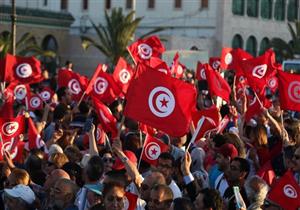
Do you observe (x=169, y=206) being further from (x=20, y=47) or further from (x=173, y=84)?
(x=20, y=47)

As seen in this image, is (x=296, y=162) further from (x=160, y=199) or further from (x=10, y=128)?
(x=10, y=128)

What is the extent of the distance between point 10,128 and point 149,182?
10.8 ft

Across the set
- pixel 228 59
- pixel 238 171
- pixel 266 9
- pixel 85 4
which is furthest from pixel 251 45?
pixel 238 171

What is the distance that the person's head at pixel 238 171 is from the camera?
7.66m

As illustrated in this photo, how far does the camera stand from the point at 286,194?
22.7 ft

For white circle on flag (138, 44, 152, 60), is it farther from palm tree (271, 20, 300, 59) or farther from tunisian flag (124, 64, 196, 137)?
palm tree (271, 20, 300, 59)

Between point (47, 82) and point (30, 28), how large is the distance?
81.0 ft

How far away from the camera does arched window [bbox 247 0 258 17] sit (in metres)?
53.8

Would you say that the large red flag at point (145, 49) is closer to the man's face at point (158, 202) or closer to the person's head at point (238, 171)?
the person's head at point (238, 171)

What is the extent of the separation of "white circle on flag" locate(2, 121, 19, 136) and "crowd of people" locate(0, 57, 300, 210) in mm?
369

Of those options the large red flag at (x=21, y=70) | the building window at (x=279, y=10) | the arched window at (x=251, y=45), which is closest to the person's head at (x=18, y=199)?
the large red flag at (x=21, y=70)

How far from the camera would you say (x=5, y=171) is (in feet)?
26.7

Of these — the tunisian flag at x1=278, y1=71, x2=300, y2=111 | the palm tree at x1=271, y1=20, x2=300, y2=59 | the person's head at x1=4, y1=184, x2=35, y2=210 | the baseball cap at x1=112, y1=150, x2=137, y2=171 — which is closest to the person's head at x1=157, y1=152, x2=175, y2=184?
the baseball cap at x1=112, y1=150, x2=137, y2=171

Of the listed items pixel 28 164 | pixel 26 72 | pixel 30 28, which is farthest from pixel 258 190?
pixel 30 28
